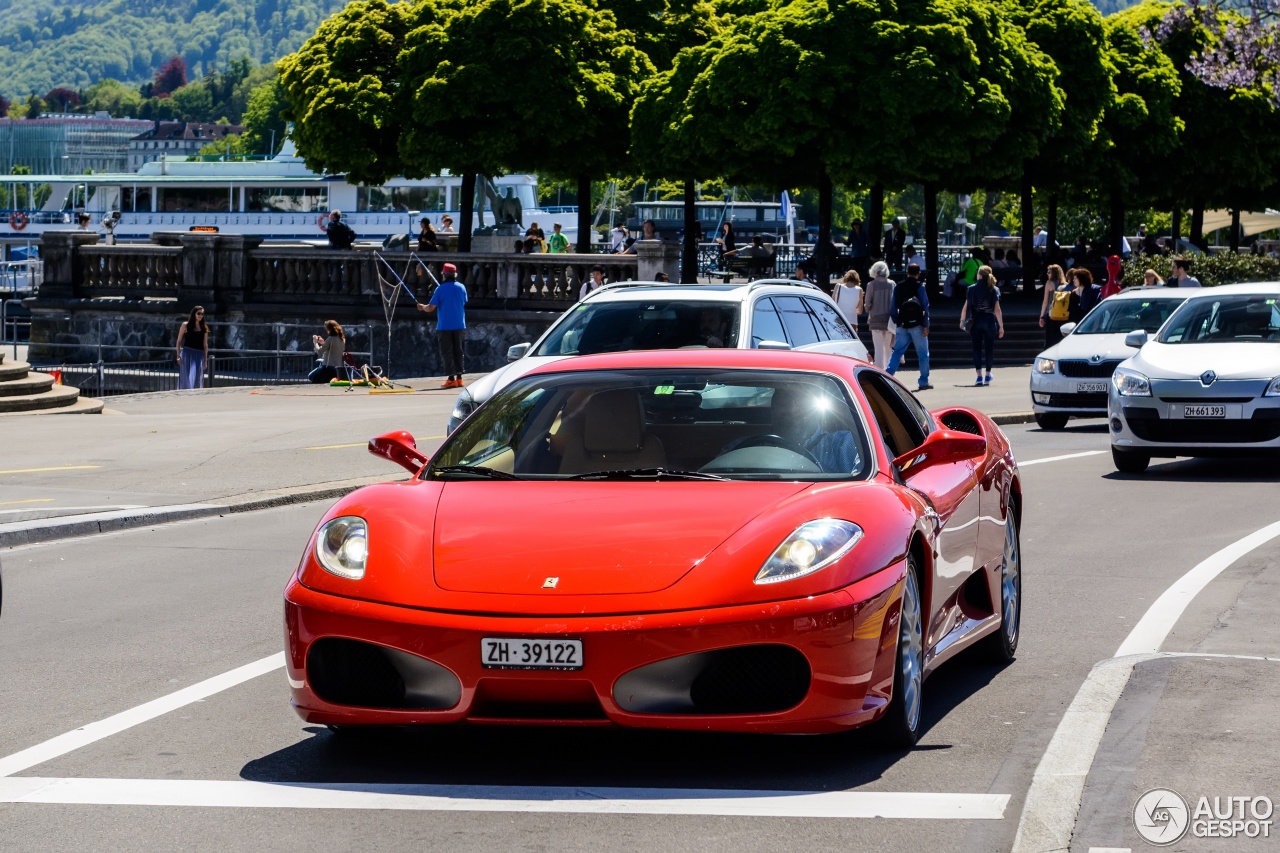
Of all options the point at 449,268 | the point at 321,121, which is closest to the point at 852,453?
the point at 449,268

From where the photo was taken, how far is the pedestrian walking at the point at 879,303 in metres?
29.4

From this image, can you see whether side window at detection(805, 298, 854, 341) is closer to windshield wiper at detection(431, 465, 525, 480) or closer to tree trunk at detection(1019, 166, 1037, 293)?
windshield wiper at detection(431, 465, 525, 480)

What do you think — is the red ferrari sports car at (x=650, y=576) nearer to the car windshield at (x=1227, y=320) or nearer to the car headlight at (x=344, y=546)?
the car headlight at (x=344, y=546)

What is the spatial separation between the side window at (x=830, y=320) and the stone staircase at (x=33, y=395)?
1104 cm

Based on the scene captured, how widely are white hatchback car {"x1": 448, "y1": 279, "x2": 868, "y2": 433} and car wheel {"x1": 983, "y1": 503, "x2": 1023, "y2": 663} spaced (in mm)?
6204

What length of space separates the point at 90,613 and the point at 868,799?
522cm

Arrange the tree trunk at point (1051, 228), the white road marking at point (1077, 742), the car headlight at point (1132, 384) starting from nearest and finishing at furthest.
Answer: the white road marking at point (1077, 742) → the car headlight at point (1132, 384) → the tree trunk at point (1051, 228)

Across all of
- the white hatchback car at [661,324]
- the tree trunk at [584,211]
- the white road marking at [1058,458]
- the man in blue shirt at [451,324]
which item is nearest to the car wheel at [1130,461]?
the white road marking at [1058,458]

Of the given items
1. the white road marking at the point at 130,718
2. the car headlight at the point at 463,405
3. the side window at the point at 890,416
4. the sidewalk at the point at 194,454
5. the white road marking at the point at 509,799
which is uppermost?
the side window at the point at 890,416

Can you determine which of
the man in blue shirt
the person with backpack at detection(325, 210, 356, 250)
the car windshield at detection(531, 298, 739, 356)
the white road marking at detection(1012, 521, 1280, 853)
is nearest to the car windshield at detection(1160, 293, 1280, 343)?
the car windshield at detection(531, 298, 739, 356)

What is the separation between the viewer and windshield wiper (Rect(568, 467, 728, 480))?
6707 millimetres

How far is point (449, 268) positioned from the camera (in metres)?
29.7

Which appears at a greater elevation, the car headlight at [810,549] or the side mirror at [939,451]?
the side mirror at [939,451]

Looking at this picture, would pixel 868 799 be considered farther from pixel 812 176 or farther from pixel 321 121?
pixel 321 121
